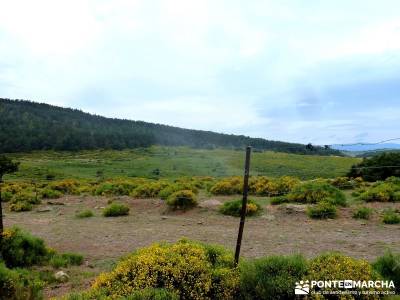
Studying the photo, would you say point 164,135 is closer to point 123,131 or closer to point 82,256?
point 123,131

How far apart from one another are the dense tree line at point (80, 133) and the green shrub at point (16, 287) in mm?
109495

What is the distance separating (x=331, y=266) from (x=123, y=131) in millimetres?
156795

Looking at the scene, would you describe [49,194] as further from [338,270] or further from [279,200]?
[338,270]

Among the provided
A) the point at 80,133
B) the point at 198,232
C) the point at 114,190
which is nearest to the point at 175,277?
the point at 198,232

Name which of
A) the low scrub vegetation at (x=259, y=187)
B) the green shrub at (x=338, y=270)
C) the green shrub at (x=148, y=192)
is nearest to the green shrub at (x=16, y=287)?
the green shrub at (x=338, y=270)

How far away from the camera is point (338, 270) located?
21.4ft

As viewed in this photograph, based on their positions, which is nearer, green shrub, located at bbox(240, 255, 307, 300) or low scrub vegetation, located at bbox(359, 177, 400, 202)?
green shrub, located at bbox(240, 255, 307, 300)

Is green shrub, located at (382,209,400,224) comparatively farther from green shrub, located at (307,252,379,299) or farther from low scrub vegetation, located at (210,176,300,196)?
green shrub, located at (307,252,379,299)

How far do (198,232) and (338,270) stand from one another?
8.93 meters

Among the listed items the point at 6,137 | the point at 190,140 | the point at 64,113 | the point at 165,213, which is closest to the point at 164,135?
the point at 190,140

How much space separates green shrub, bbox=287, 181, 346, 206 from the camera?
18.0m

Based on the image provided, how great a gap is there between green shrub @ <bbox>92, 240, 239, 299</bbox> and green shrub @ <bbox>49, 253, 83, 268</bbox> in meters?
4.46

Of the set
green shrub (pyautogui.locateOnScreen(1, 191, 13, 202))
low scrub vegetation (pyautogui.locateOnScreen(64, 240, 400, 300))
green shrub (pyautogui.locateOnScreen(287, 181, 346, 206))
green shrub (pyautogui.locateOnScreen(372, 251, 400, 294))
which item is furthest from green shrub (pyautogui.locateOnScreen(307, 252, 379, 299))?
green shrub (pyautogui.locateOnScreen(1, 191, 13, 202))

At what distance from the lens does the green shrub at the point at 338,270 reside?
6.44 m
